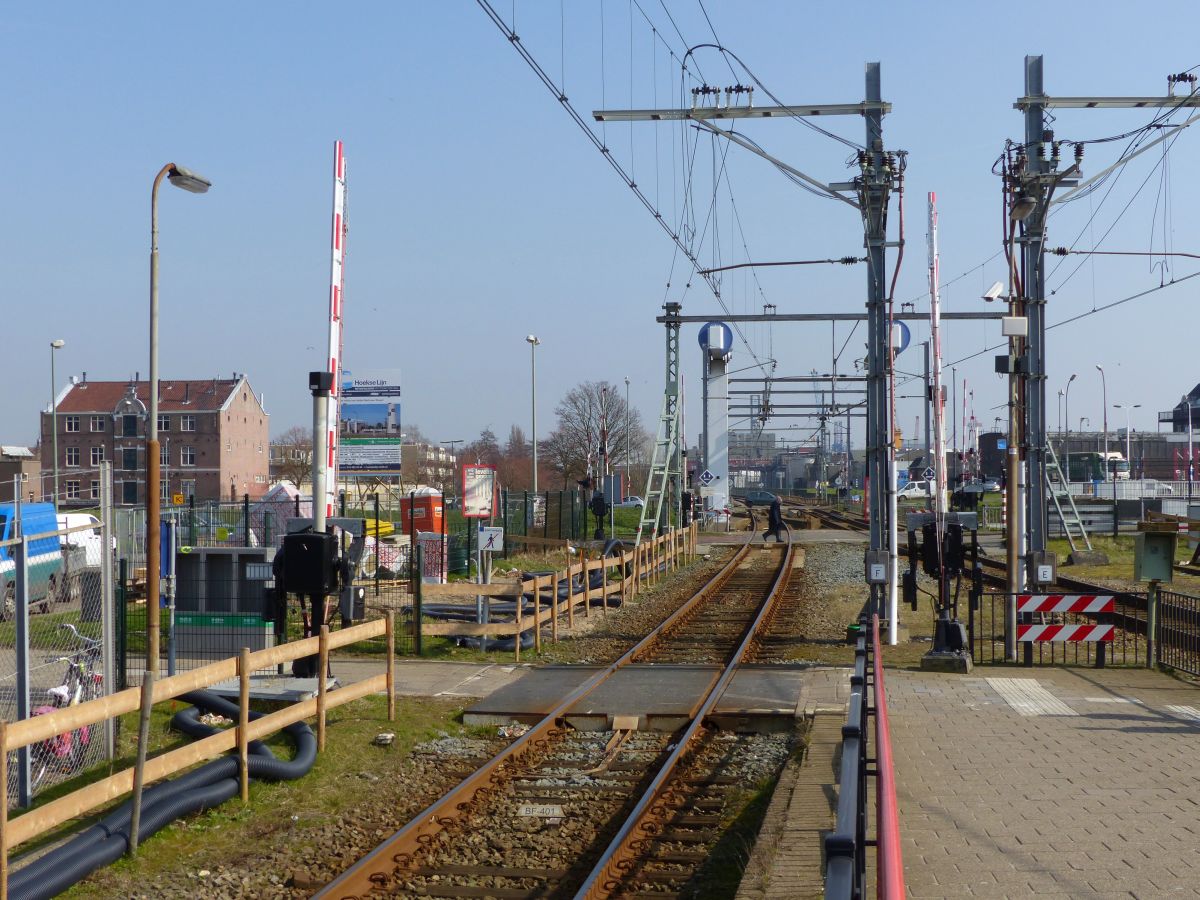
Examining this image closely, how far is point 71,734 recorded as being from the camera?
965cm

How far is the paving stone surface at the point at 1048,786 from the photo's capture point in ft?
21.4

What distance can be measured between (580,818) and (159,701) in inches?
125

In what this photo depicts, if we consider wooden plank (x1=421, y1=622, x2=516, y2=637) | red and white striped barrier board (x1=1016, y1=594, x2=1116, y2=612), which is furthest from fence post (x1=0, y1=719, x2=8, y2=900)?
red and white striped barrier board (x1=1016, y1=594, x2=1116, y2=612)

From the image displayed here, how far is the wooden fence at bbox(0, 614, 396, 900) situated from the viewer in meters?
6.65

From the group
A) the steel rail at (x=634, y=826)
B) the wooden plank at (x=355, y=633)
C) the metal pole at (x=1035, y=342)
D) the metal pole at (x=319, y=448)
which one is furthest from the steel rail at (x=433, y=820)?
the metal pole at (x=1035, y=342)

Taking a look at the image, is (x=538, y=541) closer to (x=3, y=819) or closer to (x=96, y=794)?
(x=96, y=794)

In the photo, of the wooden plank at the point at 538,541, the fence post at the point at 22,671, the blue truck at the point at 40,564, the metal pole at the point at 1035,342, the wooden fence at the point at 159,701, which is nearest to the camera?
the wooden fence at the point at 159,701

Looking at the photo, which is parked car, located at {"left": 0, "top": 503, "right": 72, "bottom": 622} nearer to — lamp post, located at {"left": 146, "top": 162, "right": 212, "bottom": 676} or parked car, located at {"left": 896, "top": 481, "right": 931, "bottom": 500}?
lamp post, located at {"left": 146, "top": 162, "right": 212, "bottom": 676}

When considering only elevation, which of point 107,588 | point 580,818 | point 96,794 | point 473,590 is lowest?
point 580,818

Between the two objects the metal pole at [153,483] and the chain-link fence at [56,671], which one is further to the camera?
the metal pole at [153,483]

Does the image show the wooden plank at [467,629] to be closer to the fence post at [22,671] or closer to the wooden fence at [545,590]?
the wooden fence at [545,590]

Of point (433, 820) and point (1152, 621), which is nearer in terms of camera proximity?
point (433, 820)

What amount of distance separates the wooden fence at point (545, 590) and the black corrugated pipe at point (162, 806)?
213 inches

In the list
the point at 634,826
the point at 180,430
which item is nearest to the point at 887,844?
the point at 634,826
